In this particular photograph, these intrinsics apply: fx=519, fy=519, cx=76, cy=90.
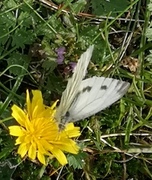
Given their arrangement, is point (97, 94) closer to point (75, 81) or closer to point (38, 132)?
point (75, 81)

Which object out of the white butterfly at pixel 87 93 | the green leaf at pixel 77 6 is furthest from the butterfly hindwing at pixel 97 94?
the green leaf at pixel 77 6

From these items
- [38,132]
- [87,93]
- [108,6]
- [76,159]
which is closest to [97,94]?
[87,93]

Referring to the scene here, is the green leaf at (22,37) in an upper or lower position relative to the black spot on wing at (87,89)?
upper

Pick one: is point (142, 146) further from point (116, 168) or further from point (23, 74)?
point (23, 74)

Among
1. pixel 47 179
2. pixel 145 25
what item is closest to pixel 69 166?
pixel 47 179

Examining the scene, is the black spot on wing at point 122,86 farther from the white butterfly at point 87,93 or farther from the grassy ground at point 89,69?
the grassy ground at point 89,69

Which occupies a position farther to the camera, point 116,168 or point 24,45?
point 116,168

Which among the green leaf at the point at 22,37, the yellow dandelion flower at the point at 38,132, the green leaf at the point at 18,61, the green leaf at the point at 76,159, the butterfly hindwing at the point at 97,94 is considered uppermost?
the green leaf at the point at 22,37

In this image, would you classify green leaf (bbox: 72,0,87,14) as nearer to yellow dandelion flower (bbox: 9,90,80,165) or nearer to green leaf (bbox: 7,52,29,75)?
green leaf (bbox: 7,52,29,75)

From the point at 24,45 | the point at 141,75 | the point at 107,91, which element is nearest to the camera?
the point at 107,91
